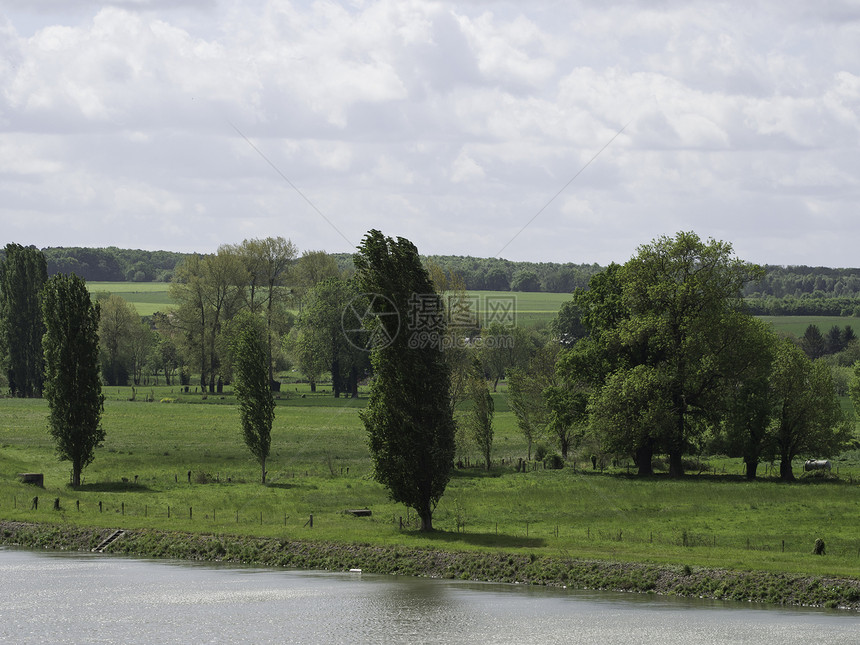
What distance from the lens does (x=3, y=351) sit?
12925cm

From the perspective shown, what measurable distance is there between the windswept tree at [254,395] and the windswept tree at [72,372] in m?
9.54

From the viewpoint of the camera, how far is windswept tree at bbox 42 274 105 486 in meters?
68.2

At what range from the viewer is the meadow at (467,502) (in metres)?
47.3

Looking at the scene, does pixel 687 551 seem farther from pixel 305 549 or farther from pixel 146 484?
pixel 146 484

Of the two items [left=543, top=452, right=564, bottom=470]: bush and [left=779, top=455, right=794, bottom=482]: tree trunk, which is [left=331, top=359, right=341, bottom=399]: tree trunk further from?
[left=779, top=455, right=794, bottom=482]: tree trunk

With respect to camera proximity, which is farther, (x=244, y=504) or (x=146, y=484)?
(x=146, y=484)

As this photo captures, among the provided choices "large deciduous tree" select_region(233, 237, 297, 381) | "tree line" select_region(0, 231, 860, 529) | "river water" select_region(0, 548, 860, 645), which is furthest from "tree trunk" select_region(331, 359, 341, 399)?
"river water" select_region(0, 548, 860, 645)

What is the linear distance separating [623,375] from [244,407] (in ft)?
86.7

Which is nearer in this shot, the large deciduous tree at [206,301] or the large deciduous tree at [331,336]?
the large deciduous tree at [331,336]

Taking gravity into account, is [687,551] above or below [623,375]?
below

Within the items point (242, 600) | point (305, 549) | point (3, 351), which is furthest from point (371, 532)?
point (3, 351)

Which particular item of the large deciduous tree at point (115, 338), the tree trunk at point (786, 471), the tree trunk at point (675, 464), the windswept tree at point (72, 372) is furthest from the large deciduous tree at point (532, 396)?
the large deciduous tree at point (115, 338)

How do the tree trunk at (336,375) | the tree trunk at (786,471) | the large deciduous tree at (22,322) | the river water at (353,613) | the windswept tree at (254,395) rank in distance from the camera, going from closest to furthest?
the river water at (353,613)
the tree trunk at (786,471)
the windswept tree at (254,395)
the large deciduous tree at (22,322)
the tree trunk at (336,375)

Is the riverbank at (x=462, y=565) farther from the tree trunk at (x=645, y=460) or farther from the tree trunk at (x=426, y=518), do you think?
the tree trunk at (x=645, y=460)
